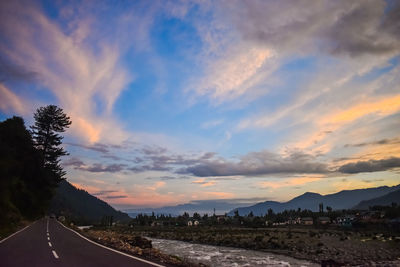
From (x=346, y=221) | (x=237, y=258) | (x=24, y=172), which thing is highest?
(x=24, y=172)

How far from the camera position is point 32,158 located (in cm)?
5084

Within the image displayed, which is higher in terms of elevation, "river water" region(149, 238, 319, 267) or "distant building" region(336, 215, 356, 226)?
"river water" region(149, 238, 319, 267)

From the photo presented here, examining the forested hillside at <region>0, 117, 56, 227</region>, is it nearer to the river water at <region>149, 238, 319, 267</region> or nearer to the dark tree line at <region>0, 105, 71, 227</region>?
the dark tree line at <region>0, 105, 71, 227</region>

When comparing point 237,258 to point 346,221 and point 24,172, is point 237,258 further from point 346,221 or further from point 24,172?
point 346,221

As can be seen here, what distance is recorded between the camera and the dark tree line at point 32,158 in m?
46.8

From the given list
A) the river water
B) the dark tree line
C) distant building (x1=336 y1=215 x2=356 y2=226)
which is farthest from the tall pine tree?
distant building (x1=336 y1=215 x2=356 y2=226)

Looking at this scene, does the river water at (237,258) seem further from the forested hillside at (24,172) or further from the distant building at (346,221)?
the distant building at (346,221)

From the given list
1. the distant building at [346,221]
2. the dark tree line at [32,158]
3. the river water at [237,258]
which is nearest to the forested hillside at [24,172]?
the dark tree line at [32,158]

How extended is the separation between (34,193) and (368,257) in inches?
2180

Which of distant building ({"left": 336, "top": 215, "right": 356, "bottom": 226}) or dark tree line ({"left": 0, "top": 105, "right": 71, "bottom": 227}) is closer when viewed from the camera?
dark tree line ({"left": 0, "top": 105, "right": 71, "bottom": 227})

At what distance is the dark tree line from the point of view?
46.8m

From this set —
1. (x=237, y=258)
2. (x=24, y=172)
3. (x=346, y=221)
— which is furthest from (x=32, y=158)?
(x=346, y=221)

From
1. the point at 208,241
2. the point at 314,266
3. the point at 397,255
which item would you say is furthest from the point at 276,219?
the point at 314,266

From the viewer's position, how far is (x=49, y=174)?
51969 millimetres
